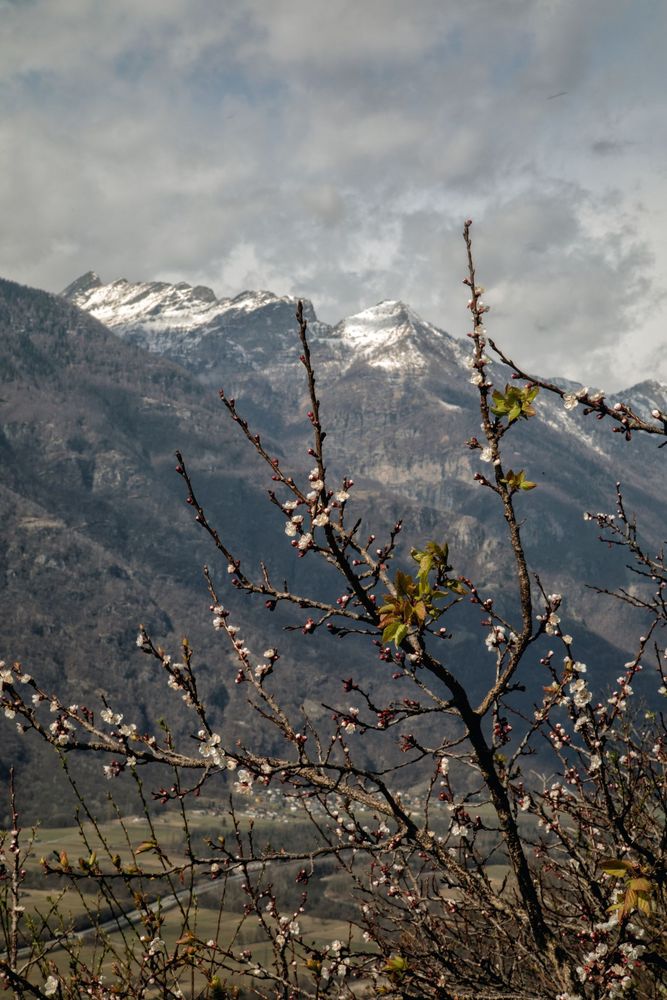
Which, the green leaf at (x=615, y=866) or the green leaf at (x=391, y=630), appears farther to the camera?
the green leaf at (x=391, y=630)

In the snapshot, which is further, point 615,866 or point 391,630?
point 391,630

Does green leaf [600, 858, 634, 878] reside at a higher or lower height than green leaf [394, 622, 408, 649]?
lower

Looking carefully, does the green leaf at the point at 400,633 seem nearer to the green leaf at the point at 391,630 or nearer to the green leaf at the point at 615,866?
the green leaf at the point at 391,630

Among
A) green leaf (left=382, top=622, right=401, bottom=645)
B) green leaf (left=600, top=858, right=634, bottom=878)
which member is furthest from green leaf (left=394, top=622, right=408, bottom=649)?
green leaf (left=600, top=858, right=634, bottom=878)

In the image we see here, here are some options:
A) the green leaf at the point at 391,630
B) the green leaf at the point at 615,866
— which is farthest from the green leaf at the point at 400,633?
the green leaf at the point at 615,866

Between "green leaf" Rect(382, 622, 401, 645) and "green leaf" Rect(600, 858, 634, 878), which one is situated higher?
"green leaf" Rect(382, 622, 401, 645)

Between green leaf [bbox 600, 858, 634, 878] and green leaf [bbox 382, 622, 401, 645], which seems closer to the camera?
green leaf [bbox 600, 858, 634, 878]

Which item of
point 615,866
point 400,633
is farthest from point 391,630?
point 615,866

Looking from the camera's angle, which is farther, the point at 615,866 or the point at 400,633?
the point at 400,633

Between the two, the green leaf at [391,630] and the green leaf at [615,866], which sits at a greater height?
the green leaf at [391,630]

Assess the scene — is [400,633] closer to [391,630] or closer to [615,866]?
[391,630]

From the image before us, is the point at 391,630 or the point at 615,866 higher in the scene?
the point at 391,630

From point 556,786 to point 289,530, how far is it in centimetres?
784

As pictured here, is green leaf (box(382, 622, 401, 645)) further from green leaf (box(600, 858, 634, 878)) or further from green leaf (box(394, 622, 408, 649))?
green leaf (box(600, 858, 634, 878))
